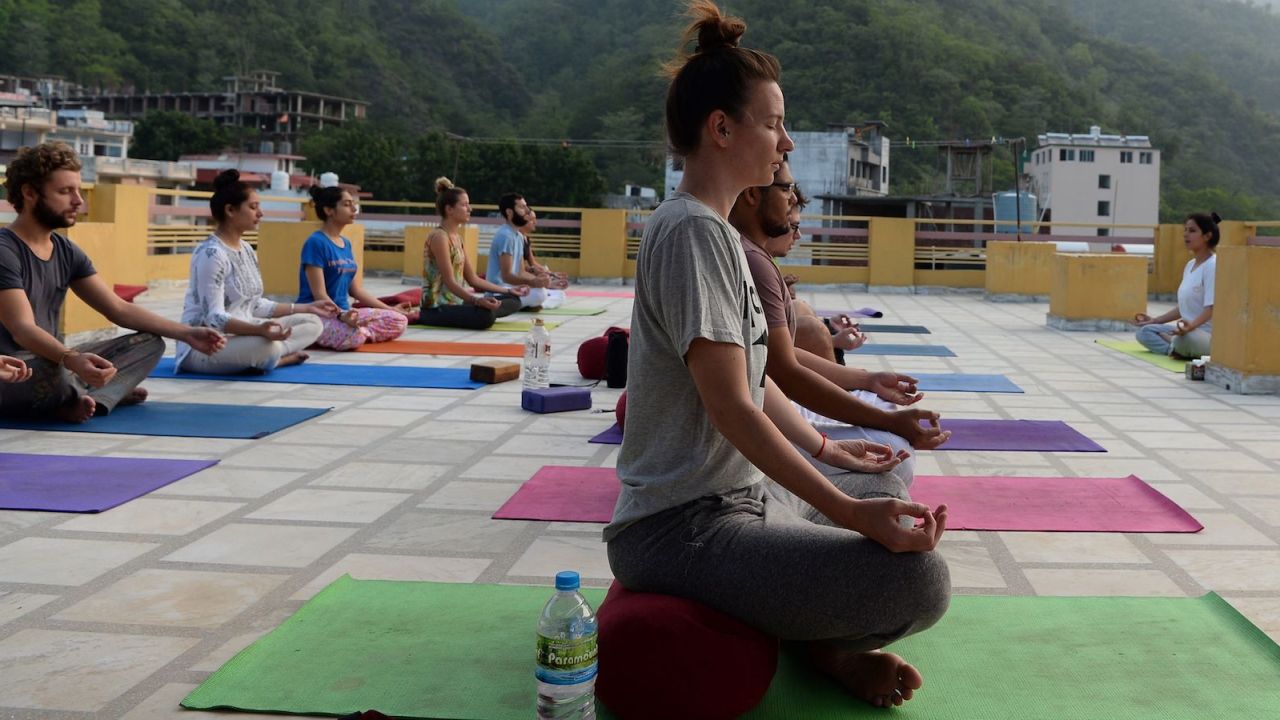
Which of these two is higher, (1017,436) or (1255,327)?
(1255,327)

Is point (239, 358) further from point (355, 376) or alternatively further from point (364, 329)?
point (364, 329)

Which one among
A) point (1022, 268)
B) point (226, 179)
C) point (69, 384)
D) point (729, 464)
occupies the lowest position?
point (69, 384)

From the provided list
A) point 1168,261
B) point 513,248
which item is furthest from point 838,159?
point 513,248

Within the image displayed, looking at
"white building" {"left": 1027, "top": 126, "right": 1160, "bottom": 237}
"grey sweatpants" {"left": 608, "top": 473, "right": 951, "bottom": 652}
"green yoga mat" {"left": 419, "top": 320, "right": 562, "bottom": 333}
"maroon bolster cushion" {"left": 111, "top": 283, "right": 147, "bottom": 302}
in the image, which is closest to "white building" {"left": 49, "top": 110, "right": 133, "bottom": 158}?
"white building" {"left": 1027, "top": 126, "right": 1160, "bottom": 237}

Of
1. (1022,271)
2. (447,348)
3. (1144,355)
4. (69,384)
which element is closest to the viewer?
(69,384)

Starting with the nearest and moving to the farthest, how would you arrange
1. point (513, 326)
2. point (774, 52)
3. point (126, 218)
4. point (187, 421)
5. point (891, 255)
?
1. point (187, 421)
2. point (513, 326)
3. point (126, 218)
4. point (891, 255)
5. point (774, 52)

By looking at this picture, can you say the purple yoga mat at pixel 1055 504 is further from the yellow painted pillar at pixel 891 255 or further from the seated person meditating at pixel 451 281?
the yellow painted pillar at pixel 891 255

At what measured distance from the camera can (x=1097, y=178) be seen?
64.4 m

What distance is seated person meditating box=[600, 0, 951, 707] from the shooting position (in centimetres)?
205

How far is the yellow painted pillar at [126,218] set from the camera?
10.6m

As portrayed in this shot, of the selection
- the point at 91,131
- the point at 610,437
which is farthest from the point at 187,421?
the point at 91,131

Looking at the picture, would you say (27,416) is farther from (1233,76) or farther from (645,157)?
(1233,76)

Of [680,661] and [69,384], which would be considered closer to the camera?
[680,661]

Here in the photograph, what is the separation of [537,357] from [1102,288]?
6601 mm
